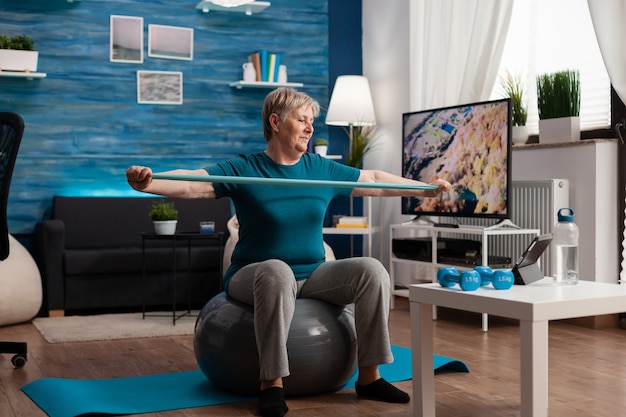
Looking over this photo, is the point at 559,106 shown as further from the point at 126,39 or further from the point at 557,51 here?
the point at 126,39

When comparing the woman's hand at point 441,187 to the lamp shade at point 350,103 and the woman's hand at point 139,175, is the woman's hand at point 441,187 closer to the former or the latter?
the woman's hand at point 139,175

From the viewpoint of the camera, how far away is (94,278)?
5172mm

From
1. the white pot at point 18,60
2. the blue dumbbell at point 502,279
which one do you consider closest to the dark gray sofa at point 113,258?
the white pot at point 18,60

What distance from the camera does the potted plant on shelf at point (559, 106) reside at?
4.57 m

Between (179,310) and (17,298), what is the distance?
1.07 meters

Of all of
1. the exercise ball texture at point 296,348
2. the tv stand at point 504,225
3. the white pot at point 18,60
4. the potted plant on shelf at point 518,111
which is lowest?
the exercise ball texture at point 296,348

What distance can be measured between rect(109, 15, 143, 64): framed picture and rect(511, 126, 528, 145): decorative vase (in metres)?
2.71

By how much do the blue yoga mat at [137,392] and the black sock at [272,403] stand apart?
9.0 inches

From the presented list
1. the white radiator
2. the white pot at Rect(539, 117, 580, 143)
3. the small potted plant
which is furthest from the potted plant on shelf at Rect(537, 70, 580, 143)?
the small potted plant

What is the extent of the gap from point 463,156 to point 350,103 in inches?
64.9

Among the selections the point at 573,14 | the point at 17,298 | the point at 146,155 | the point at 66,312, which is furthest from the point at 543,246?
the point at 146,155

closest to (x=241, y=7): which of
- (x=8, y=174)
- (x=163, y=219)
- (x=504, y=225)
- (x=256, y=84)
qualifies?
(x=256, y=84)

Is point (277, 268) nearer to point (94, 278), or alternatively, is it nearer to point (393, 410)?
point (393, 410)

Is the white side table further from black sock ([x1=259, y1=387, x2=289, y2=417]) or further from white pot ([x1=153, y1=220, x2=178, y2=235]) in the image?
white pot ([x1=153, y1=220, x2=178, y2=235])
